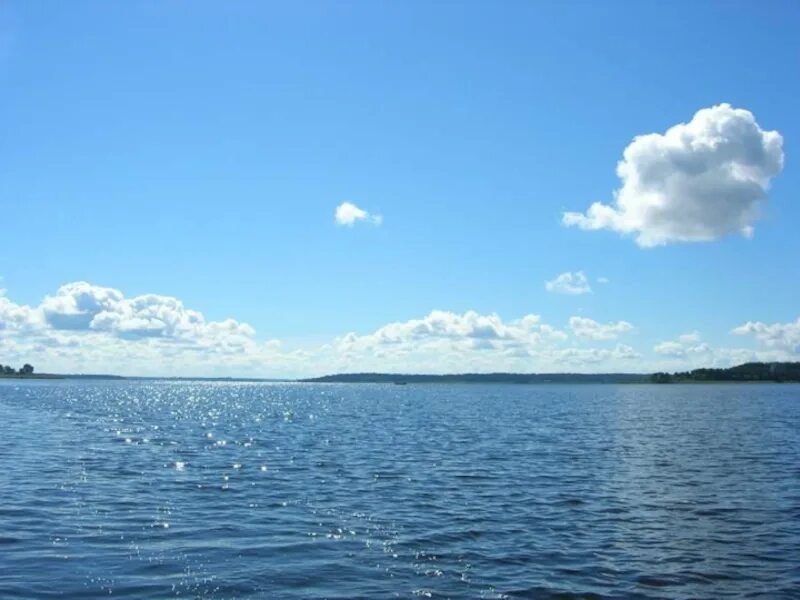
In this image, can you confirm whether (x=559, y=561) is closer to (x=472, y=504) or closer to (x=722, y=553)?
(x=722, y=553)

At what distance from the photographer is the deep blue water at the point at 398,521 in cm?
1973

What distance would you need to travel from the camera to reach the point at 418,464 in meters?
44.3

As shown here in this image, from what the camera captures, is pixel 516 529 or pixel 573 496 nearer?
pixel 516 529

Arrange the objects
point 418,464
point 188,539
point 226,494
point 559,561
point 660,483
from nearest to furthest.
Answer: point 559,561 < point 188,539 < point 226,494 < point 660,483 < point 418,464

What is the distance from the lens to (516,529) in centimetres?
2611

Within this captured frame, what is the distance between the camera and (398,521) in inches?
1073

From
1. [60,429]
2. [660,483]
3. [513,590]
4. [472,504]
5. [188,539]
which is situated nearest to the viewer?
[513,590]

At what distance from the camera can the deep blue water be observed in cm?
1973

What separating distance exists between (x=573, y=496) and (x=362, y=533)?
11.8 m

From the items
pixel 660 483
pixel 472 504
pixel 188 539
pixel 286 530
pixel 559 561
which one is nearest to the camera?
pixel 559 561

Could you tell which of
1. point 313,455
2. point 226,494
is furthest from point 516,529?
point 313,455

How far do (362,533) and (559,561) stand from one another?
6746mm

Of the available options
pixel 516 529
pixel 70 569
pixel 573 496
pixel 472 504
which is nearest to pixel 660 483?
pixel 573 496

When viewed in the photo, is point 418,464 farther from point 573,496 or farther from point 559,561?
point 559,561
